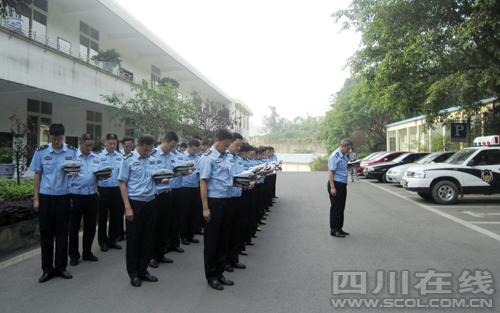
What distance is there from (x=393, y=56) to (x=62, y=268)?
12.2 meters

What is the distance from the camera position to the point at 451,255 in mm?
5301

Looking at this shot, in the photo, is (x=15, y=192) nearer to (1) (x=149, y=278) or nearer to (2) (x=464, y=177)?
(1) (x=149, y=278)

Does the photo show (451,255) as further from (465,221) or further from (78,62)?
(78,62)

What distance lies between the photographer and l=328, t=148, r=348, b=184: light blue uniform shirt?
21.5ft

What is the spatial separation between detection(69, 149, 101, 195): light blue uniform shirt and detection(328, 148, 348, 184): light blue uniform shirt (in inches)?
164

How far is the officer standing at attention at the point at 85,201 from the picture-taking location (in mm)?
5039

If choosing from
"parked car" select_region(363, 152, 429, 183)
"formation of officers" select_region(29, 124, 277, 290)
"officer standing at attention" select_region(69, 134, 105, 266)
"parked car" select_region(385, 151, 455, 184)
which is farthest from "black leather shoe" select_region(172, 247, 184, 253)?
"parked car" select_region(363, 152, 429, 183)

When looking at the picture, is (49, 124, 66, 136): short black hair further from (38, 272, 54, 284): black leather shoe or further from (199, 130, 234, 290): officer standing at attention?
(199, 130, 234, 290): officer standing at attention

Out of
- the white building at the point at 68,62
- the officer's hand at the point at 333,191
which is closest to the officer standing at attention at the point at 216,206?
the officer's hand at the point at 333,191

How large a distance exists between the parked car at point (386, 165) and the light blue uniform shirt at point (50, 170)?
15749mm

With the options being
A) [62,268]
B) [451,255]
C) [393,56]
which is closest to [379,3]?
[393,56]

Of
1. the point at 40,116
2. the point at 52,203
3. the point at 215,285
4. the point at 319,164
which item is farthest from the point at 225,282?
the point at 319,164

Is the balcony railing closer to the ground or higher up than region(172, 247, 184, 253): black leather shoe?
higher up

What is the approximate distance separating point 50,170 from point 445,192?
10447mm
